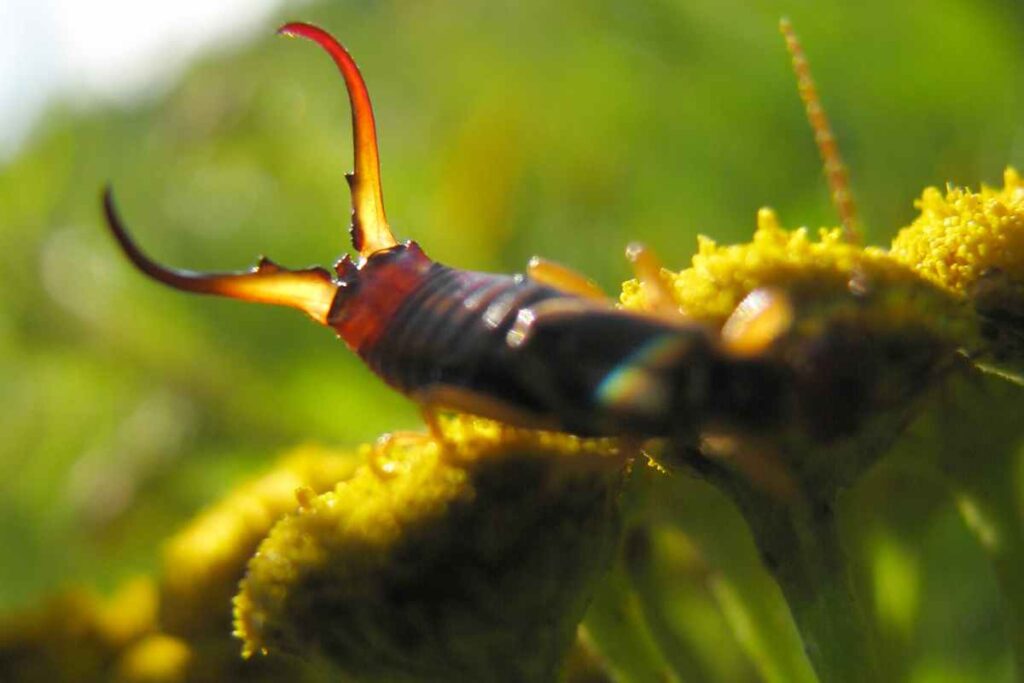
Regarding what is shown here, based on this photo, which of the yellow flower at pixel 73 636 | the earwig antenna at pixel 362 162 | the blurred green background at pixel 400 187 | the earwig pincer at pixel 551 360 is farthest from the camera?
the blurred green background at pixel 400 187

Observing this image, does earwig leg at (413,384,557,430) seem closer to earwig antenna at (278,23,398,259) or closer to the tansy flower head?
earwig antenna at (278,23,398,259)

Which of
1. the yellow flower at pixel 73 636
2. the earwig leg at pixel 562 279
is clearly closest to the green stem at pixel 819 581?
the earwig leg at pixel 562 279

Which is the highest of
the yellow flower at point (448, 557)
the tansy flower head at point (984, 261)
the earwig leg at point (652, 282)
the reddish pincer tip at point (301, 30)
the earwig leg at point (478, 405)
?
the tansy flower head at point (984, 261)

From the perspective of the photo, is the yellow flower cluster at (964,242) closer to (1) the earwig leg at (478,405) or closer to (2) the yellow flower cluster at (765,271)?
(2) the yellow flower cluster at (765,271)

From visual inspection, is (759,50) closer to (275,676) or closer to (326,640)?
(275,676)

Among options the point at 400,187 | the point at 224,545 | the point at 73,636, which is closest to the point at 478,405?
the point at 224,545

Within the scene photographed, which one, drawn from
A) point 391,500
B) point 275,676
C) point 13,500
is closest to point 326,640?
point 391,500

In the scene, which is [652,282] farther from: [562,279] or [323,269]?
[323,269]
